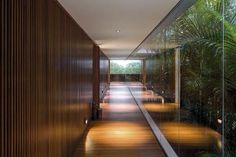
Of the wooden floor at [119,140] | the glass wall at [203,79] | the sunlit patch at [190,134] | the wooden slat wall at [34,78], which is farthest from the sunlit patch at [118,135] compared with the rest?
the wooden slat wall at [34,78]

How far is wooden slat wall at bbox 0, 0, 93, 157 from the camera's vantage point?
211 cm

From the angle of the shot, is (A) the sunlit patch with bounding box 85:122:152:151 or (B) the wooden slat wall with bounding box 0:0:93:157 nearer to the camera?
(B) the wooden slat wall with bounding box 0:0:93:157

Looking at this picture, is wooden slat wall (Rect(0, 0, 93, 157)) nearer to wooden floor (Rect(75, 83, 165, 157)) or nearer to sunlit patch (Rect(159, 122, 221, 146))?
wooden floor (Rect(75, 83, 165, 157))

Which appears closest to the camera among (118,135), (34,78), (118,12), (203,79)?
(34,78)

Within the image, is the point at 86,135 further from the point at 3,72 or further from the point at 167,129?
the point at 3,72

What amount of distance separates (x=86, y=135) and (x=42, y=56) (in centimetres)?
436

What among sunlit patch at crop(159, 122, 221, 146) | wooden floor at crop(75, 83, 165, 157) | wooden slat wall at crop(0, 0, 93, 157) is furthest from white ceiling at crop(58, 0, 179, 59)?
wooden floor at crop(75, 83, 165, 157)

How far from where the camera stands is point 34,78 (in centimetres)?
275

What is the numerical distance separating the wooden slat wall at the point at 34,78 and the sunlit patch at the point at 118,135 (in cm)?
169

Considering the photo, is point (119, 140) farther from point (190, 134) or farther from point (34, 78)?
point (34, 78)

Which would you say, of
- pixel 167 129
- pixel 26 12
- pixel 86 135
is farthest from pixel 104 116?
pixel 26 12

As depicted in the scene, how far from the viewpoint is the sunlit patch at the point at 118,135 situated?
632 centimetres

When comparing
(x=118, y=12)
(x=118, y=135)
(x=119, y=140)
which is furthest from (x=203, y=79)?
(x=118, y=135)

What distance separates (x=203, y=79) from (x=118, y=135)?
4.03 metres
